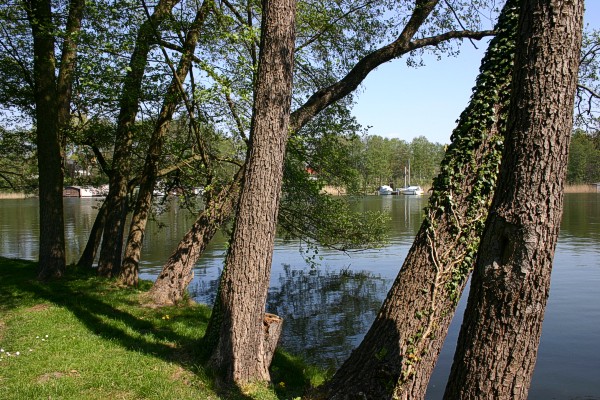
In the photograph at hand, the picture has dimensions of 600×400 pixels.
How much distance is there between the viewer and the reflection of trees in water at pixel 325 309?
1073 centimetres

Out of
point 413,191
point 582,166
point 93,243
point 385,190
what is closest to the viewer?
point 93,243

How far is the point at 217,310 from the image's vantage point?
6492 millimetres

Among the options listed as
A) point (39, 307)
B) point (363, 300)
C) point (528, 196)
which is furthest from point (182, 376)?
point (363, 300)

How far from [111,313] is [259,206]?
4263 mm

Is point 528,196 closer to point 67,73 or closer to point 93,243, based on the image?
point 67,73

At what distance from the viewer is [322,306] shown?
14219mm

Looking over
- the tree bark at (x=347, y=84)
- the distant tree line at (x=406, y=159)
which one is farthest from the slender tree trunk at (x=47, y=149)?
the distant tree line at (x=406, y=159)

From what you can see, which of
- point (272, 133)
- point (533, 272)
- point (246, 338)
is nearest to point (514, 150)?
point (533, 272)

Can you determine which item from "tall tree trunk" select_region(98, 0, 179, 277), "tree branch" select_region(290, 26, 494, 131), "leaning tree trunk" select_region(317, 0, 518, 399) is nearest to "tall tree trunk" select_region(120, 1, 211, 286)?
"tall tree trunk" select_region(98, 0, 179, 277)

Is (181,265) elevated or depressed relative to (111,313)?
elevated

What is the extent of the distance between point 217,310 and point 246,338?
60 cm

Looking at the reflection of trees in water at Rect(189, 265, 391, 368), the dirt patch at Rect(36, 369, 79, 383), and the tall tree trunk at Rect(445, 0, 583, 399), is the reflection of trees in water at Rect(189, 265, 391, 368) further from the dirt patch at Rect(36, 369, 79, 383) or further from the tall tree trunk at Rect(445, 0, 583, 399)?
the tall tree trunk at Rect(445, 0, 583, 399)

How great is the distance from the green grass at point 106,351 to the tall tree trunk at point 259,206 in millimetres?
436

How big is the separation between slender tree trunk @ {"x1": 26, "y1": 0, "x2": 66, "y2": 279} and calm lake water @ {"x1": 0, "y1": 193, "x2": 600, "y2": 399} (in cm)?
350
